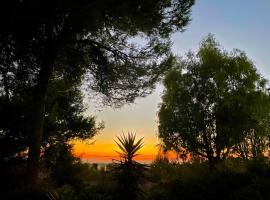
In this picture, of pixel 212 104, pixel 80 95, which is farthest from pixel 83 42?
pixel 212 104

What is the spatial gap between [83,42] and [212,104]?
63.9ft

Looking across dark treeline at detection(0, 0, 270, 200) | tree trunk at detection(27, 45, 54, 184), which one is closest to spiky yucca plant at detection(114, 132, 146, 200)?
dark treeline at detection(0, 0, 270, 200)

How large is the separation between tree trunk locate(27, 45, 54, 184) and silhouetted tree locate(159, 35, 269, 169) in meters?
18.5

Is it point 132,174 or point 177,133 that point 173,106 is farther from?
point 132,174

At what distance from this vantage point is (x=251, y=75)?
3725 centimetres

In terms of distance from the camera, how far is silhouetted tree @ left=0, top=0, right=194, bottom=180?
16469mm

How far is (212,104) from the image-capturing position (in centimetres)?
3612

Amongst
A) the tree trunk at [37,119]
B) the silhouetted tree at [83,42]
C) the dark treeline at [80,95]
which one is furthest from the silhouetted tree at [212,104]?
the tree trunk at [37,119]

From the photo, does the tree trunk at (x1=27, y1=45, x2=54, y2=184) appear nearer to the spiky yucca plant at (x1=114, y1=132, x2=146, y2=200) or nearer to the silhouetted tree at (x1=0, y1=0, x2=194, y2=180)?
the silhouetted tree at (x1=0, y1=0, x2=194, y2=180)

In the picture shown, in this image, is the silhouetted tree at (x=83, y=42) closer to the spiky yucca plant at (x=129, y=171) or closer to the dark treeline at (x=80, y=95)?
the dark treeline at (x=80, y=95)

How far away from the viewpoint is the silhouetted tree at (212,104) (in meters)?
35.2

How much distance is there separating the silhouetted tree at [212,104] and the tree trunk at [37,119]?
1850 cm

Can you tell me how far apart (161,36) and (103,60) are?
12.7ft

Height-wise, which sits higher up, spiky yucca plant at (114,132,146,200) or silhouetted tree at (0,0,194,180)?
silhouetted tree at (0,0,194,180)
